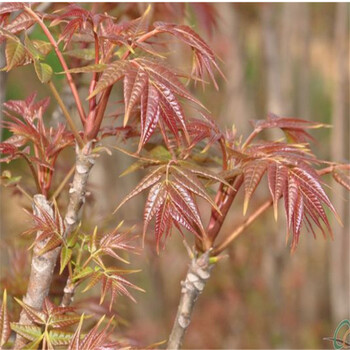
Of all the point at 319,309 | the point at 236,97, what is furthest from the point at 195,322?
the point at 236,97

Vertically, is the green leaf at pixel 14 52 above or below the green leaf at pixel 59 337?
above

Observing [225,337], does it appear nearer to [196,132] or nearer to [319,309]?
[319,309]

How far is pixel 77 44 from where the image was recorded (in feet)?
3.52

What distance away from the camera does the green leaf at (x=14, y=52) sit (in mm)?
657

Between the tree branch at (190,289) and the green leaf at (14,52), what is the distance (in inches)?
14.4

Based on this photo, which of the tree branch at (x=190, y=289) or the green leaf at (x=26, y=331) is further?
the tree branch at (x=190, y=289)

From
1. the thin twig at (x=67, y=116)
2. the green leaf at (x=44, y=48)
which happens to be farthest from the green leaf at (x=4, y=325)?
the green leaf at (x=44, y=48)

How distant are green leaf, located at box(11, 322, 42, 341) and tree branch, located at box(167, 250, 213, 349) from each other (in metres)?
0.21

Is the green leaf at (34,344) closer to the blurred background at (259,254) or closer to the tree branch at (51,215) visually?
the tree branch at (51,215)

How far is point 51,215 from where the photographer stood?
2.47ft

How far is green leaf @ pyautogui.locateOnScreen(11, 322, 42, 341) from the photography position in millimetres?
728

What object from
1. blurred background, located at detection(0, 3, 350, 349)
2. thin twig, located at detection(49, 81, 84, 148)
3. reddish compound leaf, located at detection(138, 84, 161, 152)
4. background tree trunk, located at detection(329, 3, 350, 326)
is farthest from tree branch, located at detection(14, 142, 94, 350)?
background tree trunk, located at detection(329, 3, 350, 326)

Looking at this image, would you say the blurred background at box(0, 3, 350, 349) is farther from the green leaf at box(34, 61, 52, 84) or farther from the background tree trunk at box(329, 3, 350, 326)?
the green leaf at box(34, 61, 52, 84)

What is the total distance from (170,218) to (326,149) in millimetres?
3507
